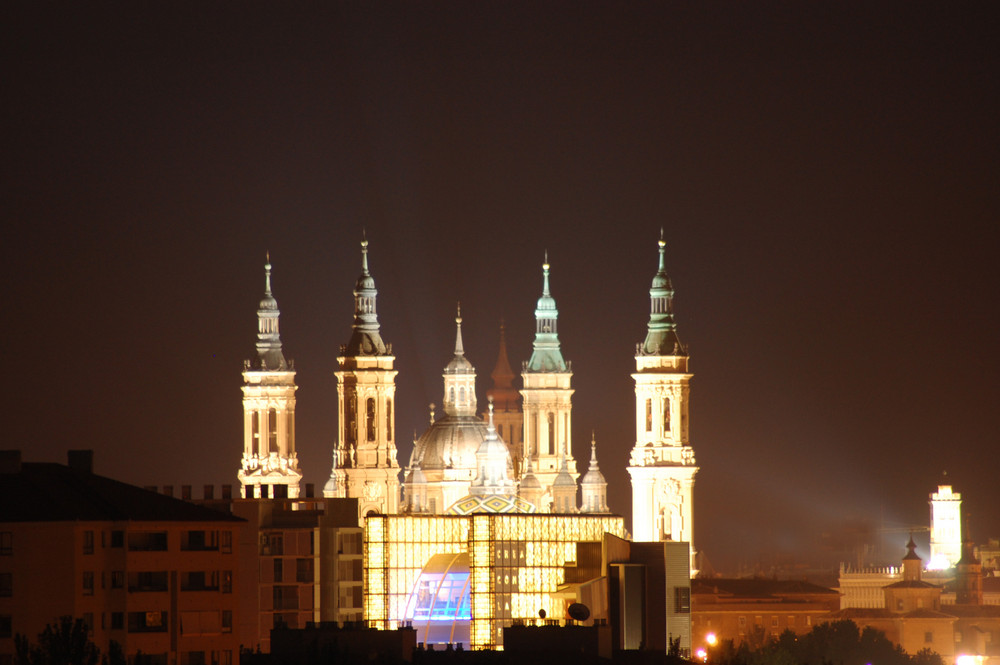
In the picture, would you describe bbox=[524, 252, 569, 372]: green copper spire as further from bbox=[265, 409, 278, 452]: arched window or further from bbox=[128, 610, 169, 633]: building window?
bbox=[128, 610, 169, 633]: building window

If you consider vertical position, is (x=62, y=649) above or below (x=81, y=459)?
below

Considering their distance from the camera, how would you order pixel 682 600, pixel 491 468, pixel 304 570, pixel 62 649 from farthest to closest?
1. pixel 491 468
2. pixel 682 600
3. pixel 304 570
4. pixel 62 649

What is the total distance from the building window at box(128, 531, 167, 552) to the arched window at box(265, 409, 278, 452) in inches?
3274

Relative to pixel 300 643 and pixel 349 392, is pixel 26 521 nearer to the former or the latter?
A: pixel 300 643

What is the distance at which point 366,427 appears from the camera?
17962cm

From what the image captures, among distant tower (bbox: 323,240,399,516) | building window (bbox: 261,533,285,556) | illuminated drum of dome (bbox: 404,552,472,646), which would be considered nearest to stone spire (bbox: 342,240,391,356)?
distant tower (bbox: 323,240,399,516)

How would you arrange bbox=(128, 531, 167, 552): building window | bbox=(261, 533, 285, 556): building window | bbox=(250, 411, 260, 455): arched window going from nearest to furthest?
bbox=(128, 531, 167, 552): building window, bbox=(261, 533, 285, 556): building window, bbox=(250, 411, 260, 455): arched window

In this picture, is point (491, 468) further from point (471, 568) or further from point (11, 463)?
point (11, 463)

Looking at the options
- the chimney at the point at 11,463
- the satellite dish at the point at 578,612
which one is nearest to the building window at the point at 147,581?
the chimney at the point at 11,463

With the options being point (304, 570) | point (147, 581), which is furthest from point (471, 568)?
point (147, 581)

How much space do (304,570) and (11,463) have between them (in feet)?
121

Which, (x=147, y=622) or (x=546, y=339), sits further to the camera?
(x=546, y=339)

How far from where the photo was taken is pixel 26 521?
9675 centimetres

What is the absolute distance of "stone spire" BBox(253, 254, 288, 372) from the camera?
18575cm
